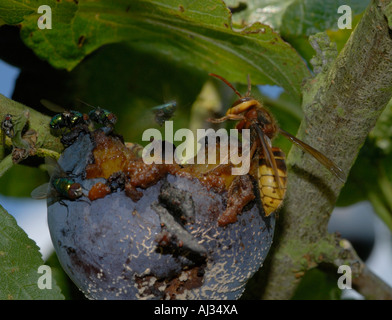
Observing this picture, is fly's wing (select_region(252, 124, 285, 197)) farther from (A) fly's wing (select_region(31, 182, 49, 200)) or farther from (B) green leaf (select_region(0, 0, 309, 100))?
(A) fly's wing (select_region(31, 182, 49, 200))

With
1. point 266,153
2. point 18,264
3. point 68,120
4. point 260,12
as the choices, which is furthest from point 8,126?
point 260,12

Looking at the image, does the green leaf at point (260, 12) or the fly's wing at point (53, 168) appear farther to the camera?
the green leaf at point (260, 12)

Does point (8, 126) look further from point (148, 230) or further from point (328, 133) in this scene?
point (328, 133)

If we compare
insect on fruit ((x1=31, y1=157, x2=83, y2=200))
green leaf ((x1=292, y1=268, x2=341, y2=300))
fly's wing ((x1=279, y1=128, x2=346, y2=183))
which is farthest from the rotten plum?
green leaf ((x1=292, y1=268, x2=341, y2=300))

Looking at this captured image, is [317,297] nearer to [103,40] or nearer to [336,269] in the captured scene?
[336,269]

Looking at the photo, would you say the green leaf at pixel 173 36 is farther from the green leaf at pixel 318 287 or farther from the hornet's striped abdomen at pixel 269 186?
the green leaf at pixel 318 287

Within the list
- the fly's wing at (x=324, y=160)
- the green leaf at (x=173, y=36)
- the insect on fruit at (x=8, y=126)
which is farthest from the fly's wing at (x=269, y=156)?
the insect on fruit at (x=8, y=126)

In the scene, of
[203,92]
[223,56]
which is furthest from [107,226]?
[203,92]
